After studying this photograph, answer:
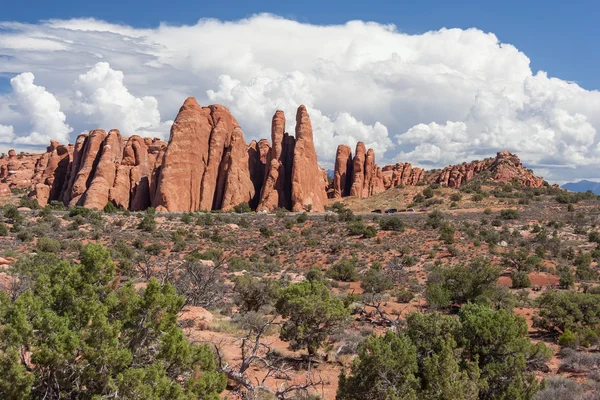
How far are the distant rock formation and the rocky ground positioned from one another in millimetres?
9826

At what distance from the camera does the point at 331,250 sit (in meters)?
35.7

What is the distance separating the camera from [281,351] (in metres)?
13.5

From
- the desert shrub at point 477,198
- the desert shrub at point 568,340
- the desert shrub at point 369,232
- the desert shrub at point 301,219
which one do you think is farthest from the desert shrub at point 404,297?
the desert shrub at point 477,198

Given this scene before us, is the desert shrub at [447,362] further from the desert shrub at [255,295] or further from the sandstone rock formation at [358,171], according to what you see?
the sandstone rock formation at [358,171]

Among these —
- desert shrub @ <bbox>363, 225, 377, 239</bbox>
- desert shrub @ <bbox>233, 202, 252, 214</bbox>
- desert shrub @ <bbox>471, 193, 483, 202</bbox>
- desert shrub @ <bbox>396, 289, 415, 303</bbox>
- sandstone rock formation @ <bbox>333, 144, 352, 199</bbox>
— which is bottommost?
desert shrub @ <bbox>396, 289, 415, 303</bbox>

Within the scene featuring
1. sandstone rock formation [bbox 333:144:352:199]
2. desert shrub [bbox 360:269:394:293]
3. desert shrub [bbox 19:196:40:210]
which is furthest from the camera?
sandstone rock formation [bbox 333:144:352:199]

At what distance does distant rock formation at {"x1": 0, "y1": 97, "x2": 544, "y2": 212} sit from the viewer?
185 ft

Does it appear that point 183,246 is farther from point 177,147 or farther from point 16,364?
point 16,364

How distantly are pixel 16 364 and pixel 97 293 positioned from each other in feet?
4.99

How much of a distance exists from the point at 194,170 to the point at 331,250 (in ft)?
90.9

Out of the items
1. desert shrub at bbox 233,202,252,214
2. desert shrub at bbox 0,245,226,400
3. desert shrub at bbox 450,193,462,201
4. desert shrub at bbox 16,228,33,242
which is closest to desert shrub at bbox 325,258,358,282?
desert shrub at bbox 16,228,33,242

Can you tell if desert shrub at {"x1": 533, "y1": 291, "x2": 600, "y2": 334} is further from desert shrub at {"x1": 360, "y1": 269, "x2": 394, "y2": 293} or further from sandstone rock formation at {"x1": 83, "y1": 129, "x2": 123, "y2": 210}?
sandstone rock formation at {"x1": 83, "y1": 129, "x2": 123, "y2": 210}

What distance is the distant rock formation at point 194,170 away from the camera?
185ft

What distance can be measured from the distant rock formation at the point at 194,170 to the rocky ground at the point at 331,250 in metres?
9.83
